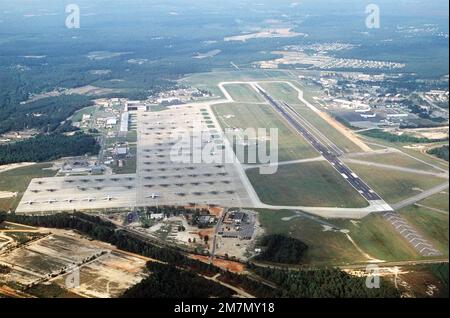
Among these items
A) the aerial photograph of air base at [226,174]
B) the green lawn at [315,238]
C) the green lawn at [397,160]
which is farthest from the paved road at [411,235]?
the green lawn at [397,160]

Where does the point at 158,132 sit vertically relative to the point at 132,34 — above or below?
below

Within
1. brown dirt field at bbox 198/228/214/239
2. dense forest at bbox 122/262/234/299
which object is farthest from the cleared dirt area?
brown dirt field at bbox 198/228/214/239

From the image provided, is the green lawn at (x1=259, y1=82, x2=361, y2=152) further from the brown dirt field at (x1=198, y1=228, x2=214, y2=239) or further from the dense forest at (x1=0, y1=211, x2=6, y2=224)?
the dense forest at (x1=0, y1=211, x2=6, y2=224)

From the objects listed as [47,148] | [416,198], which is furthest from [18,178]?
[416,198]
